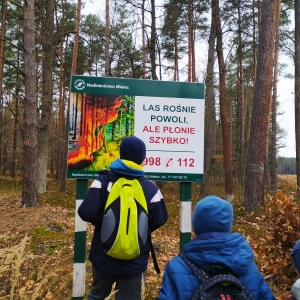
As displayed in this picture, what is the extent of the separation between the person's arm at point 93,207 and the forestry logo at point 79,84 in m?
1.60

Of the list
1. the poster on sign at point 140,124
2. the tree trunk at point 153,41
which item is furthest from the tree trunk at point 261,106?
the tree trunk at point 153,41

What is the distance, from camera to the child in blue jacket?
5.43ft

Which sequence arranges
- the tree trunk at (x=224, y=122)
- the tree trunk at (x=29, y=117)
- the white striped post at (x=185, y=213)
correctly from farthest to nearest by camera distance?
1. the tree trunk at (x=224, y=122)
2. the tree trunk at (x=29, y=117)
3. the white striped post at (x=185, y=213)

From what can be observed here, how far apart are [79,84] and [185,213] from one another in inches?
75.7

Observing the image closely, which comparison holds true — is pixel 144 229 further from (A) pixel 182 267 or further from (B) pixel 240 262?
(B) pixel 240 262

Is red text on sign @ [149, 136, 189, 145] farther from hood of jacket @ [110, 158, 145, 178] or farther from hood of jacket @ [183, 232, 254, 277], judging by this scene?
hood of jacket @ [183, 232, 254, 277]

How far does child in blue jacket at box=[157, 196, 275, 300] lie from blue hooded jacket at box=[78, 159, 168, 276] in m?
0.77

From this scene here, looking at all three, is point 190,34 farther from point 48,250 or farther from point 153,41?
point 48,250

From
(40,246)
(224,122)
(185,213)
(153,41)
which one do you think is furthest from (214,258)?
(153,41)

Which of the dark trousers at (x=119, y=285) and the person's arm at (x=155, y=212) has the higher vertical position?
the person's arm at (x=155, y=212)

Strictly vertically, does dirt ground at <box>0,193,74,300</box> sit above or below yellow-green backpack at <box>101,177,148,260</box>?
below

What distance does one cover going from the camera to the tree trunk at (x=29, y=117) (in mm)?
8797

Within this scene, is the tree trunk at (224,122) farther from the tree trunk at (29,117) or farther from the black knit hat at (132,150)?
the black knit hat at (132,150)

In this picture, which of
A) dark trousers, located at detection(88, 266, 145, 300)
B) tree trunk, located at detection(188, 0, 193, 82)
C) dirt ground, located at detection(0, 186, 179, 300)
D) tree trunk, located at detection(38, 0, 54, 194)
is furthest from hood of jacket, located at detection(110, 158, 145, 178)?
tree trunk, located at detection(188, 0, 193, 82)
